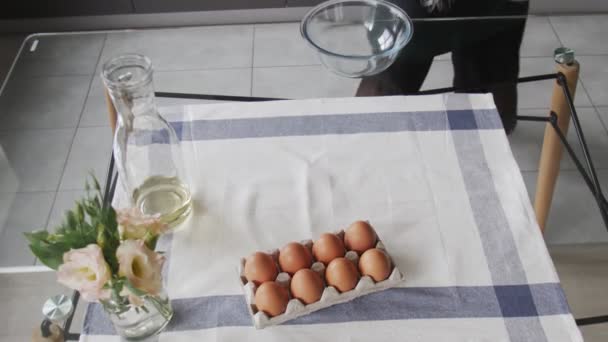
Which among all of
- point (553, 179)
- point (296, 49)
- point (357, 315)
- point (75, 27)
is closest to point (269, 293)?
point (357, 315)

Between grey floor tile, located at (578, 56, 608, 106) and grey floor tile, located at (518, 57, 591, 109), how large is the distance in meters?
0.03

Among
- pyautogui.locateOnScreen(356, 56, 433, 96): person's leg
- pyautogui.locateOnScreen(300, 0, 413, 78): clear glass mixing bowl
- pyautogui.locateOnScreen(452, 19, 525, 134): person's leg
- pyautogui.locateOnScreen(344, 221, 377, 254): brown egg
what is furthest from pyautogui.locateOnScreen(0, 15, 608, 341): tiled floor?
pyautogui.locateOnScreen(344, 221, 377, 254): brown egg

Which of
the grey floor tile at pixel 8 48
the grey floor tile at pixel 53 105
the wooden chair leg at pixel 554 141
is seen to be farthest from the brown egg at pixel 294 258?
the grey floor tile at pixel 8 48

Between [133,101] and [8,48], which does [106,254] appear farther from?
[8,48]

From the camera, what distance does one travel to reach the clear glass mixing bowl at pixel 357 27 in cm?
120

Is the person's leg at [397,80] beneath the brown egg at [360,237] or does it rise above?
beneath

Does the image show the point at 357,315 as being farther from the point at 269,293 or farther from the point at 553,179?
the point at 553,179

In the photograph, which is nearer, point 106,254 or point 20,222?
point 106,254

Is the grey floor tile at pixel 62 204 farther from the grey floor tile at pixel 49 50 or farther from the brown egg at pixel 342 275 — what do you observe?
the brown egg at pixel 342 275

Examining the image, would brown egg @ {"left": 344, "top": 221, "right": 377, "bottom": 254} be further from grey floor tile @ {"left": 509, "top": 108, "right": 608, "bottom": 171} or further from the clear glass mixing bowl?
grey floor tile @ {"left": 509, "top": 108, "right": 608, "bottom": 171}

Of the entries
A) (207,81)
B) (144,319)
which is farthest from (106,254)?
(207,81)

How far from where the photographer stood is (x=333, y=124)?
1088 millimetres

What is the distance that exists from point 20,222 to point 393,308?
1244mm

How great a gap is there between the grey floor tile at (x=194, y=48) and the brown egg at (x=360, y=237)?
145 centimetres
